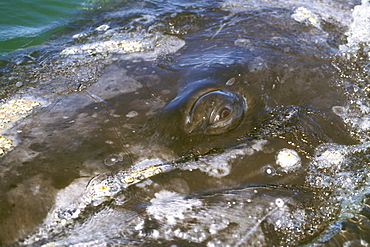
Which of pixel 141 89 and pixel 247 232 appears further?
pixel 141 89

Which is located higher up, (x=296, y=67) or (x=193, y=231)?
(x=296, y=67)

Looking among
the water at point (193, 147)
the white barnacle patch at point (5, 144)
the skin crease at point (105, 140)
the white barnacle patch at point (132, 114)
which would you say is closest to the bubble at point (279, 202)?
the water at point (193, 147)

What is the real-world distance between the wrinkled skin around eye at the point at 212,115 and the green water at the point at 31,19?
5257 millimetres

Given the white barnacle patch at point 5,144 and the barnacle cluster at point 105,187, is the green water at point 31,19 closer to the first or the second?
the white barnacle patch at point 5,144

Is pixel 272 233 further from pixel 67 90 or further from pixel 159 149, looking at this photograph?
pixel 67 90

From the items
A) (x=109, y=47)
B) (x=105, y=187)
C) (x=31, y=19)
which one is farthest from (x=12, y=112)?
(x=31, y=19)

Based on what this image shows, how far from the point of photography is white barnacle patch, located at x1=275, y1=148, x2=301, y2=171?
378 centimetres

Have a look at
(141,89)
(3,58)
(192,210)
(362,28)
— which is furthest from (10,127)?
(362,28)

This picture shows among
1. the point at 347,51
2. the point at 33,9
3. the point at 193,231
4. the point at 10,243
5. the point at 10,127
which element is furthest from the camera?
the point at 33,9

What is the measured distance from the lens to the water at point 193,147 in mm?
3164

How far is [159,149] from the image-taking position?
3.75m

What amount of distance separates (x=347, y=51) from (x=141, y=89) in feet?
10.9

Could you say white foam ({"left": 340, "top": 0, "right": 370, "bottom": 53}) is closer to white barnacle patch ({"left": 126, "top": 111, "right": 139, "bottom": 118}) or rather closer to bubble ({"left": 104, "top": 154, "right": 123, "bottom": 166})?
white barnacle patch ({"left": 126, "top": 111, "right": 139, "bottom": 118})

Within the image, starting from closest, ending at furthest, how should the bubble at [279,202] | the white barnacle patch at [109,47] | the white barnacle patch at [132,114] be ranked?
the bubble at [279,202]
the white barnacle patch at [132,114]
the white barnacle patch at [109,47]
